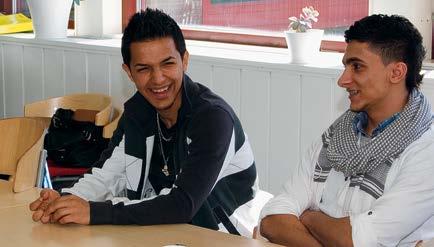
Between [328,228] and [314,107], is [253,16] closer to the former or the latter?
[314,107]

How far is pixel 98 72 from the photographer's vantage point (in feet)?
14.4

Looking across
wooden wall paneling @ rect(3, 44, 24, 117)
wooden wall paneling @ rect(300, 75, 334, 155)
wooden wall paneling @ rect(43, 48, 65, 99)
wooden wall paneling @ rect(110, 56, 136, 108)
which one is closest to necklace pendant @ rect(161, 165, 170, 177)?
wooden wall paneling @ rect(300, 75, 334, 155)

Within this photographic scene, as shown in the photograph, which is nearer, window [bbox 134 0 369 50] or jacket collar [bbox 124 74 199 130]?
jacket collar [bbox 124 74 199 130]

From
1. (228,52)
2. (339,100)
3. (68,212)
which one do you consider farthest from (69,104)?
(68,212)

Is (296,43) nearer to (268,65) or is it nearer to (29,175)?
(268,65)

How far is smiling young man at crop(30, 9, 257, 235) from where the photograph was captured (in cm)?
227

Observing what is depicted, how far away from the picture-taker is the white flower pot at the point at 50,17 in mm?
4582

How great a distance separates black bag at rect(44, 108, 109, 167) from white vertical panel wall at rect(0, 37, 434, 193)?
466mm

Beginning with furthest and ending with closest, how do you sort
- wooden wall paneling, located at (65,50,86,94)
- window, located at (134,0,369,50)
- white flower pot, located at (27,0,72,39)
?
white flower pot, located at (27,0,72,39) < wooden wall paneling, located at (65,50,86,94) < window, located at (134,0,369,50)

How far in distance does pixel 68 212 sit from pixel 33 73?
283 cm

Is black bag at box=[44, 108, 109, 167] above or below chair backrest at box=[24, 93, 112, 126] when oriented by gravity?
below

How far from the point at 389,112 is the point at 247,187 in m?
0.56

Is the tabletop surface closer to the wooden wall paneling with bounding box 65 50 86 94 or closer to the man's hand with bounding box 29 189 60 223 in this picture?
the man's hand with bounding box 29 189 60 223

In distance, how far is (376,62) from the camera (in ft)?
7.06
